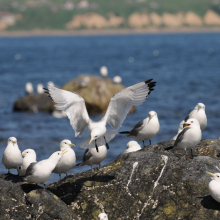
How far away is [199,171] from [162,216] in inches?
43.0

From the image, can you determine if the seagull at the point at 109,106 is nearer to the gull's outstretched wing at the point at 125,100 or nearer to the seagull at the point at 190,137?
the gull's outstretched wing at the point at 125,100

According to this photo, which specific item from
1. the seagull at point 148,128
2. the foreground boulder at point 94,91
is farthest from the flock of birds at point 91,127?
the foreground boulder at point 94,91

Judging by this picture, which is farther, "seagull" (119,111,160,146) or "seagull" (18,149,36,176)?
"seagull" (119,111,160,146)

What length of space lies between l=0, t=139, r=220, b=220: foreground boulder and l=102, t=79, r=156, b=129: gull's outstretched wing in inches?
44.8

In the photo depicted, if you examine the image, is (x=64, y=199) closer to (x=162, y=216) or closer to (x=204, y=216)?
(x=162, y=216)

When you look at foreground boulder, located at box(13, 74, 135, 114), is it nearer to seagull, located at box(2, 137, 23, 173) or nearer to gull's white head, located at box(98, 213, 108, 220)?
seagull, located at box(2, 137, 23, 173)

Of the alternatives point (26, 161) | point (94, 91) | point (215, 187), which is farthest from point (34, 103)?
point (215, 187)

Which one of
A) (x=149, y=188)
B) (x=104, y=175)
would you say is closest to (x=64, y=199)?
(x=104, y=175)

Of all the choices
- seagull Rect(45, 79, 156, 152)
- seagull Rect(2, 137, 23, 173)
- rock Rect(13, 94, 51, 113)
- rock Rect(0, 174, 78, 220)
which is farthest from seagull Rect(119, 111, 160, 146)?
rock Rect(13, 94, 51, 113)

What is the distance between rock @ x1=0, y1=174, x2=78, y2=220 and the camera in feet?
26.0

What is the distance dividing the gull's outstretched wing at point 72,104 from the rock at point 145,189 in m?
1.33

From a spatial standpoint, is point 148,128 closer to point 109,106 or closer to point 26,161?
point 109,106

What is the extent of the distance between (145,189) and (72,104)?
2.37m

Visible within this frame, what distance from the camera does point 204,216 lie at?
784 cm
